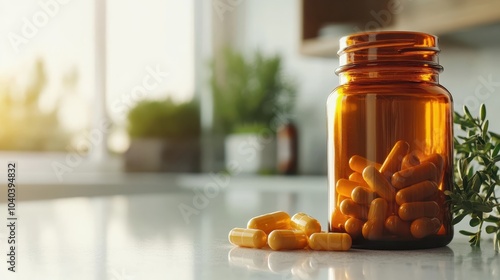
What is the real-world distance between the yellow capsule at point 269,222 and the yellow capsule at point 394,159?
157 mm

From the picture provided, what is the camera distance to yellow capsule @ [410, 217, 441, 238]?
2.26 feet

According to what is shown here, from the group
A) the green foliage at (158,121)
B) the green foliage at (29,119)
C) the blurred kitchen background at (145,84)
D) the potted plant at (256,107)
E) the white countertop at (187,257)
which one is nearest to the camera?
the white countertop at (187,257)

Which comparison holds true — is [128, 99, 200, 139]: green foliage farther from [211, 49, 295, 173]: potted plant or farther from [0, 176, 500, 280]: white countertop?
[0, 176, 500, 280]: white countertop

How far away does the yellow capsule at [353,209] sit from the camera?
69 cm

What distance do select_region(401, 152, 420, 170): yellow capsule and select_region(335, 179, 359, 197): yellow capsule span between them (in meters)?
0.05

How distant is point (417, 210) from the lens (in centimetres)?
68

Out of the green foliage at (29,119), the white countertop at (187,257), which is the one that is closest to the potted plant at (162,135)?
the green foliage at (29,119)

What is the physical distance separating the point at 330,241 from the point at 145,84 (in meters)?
2.70

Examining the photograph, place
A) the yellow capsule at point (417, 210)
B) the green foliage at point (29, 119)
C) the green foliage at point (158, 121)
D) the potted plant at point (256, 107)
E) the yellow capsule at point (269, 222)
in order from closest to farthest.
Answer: the yellow capsule at point (417, 210) < the yellow capsule at point (269, 222) < the potted plant at point (256, 107) < the green foliage at point (158, 121) < the green foliage at point (29, 119)

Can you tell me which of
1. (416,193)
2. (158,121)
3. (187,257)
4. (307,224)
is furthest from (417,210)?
(158,121)

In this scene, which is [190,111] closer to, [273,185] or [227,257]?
[273,185]

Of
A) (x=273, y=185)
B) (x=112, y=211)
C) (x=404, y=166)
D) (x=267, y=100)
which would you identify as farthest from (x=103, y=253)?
(x=267, y=100)

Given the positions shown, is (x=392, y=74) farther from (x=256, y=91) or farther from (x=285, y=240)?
(x=256, y=91)

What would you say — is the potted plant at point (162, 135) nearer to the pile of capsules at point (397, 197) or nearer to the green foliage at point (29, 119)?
the green foliage at point (29, 119)
